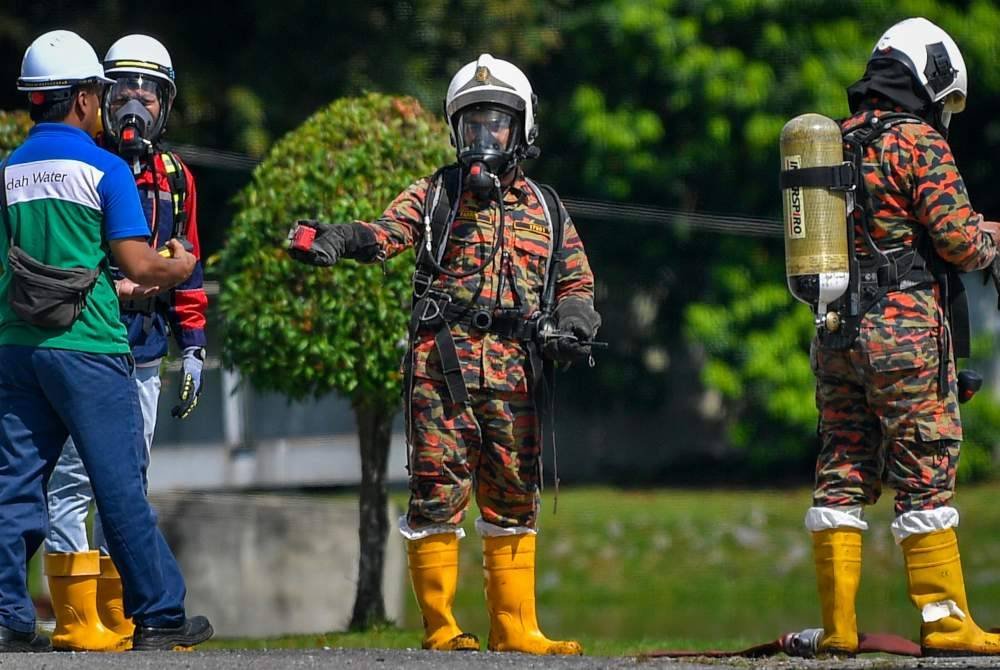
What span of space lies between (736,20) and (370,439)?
24.0 feet

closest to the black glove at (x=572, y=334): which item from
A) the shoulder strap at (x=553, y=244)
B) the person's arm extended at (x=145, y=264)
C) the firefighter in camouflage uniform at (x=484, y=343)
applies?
the firefighter in camouflage uniform at (x=484, y=343)

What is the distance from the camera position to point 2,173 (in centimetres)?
620

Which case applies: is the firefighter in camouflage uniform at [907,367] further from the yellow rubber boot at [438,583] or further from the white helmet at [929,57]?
the yellow rubber boot at [438,583]

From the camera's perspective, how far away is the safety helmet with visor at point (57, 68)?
6.11 meters

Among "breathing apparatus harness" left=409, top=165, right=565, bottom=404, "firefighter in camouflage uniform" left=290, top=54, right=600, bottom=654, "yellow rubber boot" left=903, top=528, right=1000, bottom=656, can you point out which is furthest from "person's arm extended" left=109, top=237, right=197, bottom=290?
"yellow rubber boot" left=903, top=528, right=1000, bottom=656

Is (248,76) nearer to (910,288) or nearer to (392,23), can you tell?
(392,23)

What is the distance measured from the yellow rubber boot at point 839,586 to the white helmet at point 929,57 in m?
1.49

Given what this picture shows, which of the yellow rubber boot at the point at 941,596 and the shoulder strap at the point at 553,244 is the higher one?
the shoulder strap at the point at 553,244

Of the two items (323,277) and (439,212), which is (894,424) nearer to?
(439,212)

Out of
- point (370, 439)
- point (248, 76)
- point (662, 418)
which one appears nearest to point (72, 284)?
point (370, 439)

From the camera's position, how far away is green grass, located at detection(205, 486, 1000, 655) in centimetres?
1330

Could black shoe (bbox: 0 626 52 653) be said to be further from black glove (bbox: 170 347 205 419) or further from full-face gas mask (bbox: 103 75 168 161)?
full-face gas mask (bbox: 103 75 168 161)

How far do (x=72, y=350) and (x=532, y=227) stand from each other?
160 cm

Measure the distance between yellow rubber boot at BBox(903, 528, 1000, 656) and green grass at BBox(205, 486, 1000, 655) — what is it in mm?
6236
